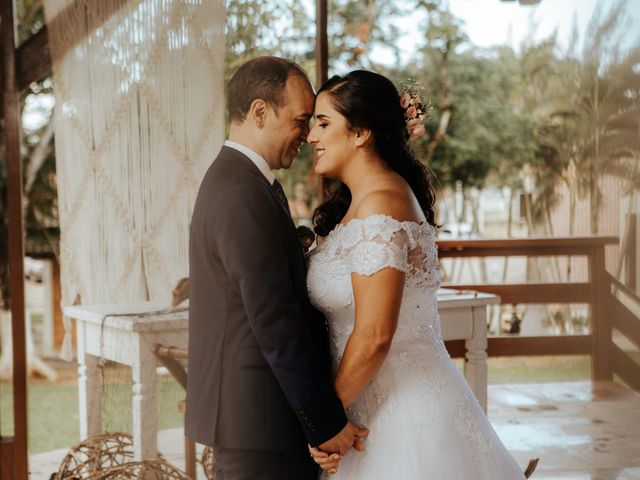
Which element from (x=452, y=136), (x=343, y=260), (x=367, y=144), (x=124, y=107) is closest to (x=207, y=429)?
(x=343, y=260)

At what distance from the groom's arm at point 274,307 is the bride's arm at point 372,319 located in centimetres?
8

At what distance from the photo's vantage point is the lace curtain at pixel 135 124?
3021 mm

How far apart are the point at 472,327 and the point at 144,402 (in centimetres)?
135

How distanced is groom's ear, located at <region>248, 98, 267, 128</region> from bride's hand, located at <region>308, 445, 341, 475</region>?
75cm

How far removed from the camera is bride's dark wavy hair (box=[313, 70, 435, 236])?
5.88 feet

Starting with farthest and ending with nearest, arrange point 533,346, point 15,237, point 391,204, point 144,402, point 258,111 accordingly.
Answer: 1. point 533,346
2. point 15,237
3. point 144,402
4. point 258,111
5. point 391,204

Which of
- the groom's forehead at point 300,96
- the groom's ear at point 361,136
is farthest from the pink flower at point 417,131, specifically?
the groom's forehead at point 300,96

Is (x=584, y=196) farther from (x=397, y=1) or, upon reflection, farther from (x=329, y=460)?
(x=329, y=460)

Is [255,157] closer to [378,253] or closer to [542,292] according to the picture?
[378,253]

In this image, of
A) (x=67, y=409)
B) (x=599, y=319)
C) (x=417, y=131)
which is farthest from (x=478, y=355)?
(x=67, y=409)

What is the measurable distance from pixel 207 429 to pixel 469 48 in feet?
24.1

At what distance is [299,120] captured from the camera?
189 centimetres

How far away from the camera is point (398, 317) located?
1.75 meters

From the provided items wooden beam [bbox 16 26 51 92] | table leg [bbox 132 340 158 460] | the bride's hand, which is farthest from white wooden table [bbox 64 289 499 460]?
the bride's hand
